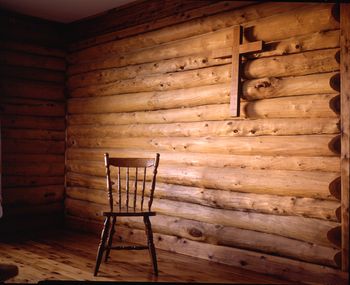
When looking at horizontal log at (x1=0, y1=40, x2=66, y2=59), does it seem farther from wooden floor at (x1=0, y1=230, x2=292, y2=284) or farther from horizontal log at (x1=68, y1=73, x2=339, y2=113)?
wooden floor at (x1=0, y1=230, x2=292, y2=284)

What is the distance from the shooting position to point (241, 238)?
460 centimetres

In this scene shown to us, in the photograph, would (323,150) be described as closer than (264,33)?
Yes

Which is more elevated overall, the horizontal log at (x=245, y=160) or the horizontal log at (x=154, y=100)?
the horizontal log at (x=154, y=100)

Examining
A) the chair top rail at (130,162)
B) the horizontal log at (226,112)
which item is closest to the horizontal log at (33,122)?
the horizontal log at (226,112)

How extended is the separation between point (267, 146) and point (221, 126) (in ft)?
2.02

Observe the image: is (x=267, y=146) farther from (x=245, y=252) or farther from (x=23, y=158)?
(x=23, y=158)

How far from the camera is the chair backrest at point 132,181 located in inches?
182

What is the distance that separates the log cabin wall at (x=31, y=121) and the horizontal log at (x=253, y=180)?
221 centimetres

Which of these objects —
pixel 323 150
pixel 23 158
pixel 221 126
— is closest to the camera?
pixel 323 150

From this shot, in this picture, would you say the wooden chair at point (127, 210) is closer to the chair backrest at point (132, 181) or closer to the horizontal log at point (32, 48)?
the chair backrest at point (132, 181)

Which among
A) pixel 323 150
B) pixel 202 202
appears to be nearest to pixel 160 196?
pixel 202 202

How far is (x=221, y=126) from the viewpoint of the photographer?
15.8 ft

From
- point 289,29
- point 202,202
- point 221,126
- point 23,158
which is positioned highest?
point 289,29

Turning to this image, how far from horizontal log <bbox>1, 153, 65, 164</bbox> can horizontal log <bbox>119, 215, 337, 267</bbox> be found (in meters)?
1.79
